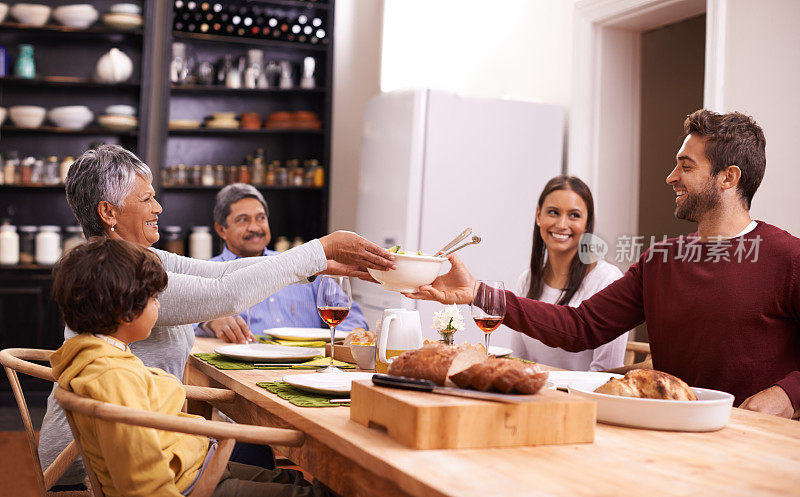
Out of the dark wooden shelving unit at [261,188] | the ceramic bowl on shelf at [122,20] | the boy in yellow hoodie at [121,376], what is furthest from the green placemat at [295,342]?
the ceramic bowl on shelf at [122,20]

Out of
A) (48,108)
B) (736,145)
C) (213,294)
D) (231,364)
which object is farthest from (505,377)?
(48,108)

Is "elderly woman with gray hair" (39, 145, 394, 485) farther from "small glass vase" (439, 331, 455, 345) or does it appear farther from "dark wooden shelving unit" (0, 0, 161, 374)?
"dark wooden shelving unit" (0, 0, 161, 374)

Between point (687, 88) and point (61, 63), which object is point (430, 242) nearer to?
point (687, 88)

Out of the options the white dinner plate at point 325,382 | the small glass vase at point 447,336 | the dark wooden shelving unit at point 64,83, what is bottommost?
the white dinner plate at point 325,382

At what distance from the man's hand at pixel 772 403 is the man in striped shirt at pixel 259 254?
1620mm

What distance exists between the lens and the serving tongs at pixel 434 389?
1181 mm

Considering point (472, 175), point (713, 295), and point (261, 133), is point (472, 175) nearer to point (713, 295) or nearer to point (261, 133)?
point (261, 133)

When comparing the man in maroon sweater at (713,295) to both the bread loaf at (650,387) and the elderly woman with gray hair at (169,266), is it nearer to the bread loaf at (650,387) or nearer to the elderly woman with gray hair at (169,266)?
the elderly woman with gray hair at (169,266)

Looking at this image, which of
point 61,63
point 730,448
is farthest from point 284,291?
point 61,63

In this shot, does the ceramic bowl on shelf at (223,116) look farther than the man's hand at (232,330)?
Yes

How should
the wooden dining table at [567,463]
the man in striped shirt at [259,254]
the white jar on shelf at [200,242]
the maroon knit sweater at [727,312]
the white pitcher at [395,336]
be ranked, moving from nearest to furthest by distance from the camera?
the wooden dining table at [567,463] → the white pitcher at [395,336] → the maroon knit sweater at [727,312] → the man in striped shirt at [259,254] → the white jar on shelf at [200,242]

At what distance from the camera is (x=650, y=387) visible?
1.35 metres

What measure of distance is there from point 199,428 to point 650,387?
0.74 metres

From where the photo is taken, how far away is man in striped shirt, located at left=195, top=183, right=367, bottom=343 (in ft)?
10.9
